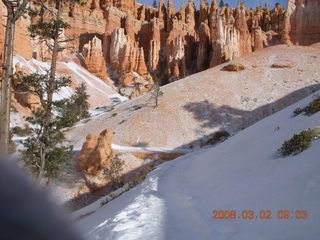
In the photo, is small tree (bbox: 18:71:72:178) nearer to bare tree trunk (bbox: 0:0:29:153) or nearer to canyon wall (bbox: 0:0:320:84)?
bare tree trunk (bbox: 0:0:29:153)

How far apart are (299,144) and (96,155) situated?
51.9ft

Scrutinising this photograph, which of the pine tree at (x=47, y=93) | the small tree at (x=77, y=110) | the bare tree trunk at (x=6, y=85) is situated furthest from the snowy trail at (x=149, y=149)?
the bare tree trunk at (x=6, y=85)

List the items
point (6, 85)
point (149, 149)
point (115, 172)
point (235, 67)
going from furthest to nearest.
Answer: point (235, 67)
point (149, 149)
point (115, 172)
point (6, 85)

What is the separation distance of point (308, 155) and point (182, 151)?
17.9 meters

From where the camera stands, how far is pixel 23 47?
47.9m

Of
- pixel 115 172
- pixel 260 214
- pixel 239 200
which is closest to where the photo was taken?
pixel 260 214

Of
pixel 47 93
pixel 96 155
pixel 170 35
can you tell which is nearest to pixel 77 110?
pixel 96 155

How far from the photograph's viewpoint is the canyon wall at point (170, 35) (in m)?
59.5

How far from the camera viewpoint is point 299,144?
242 inches

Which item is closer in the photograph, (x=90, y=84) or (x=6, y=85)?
(x=6, y=85)

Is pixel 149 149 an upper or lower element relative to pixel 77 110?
lower

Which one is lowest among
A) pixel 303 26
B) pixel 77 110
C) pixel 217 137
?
pixel 217 137

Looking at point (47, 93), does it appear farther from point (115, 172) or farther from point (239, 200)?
point (115, 172)

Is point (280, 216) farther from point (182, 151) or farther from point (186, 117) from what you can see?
point (186, 117)
